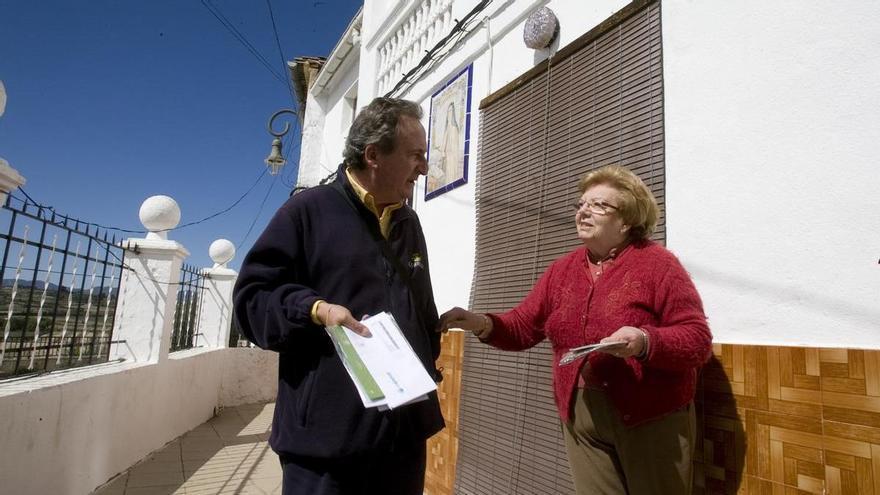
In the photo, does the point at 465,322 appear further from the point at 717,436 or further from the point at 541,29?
the point at 541,29

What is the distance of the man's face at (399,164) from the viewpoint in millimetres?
1513

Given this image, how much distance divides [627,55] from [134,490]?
4.30 meters

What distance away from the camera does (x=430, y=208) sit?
168 inches

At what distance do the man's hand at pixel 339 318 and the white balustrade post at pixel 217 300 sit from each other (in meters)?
6.40

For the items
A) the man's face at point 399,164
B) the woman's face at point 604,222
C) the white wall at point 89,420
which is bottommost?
the white wall at point 89,420

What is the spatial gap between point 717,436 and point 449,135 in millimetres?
2994

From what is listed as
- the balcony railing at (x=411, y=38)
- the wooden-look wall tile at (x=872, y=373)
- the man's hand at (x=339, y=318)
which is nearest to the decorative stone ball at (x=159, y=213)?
the balcony railing at (x=411, y=38)

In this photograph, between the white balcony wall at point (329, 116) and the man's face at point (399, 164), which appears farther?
the white balcony wall at point (329, 116)

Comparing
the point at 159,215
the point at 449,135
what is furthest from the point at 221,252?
the point at 449,135

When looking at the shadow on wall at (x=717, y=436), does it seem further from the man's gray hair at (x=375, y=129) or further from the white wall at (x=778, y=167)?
the man's gray hair at (x=375, y=129)

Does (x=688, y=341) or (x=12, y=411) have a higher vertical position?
(x=688, y=341)

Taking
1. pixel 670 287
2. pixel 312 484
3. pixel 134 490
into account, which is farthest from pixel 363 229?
pixel 134 490

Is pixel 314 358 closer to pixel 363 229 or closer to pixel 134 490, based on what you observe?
pixel 363 229

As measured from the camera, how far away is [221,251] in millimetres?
7070
